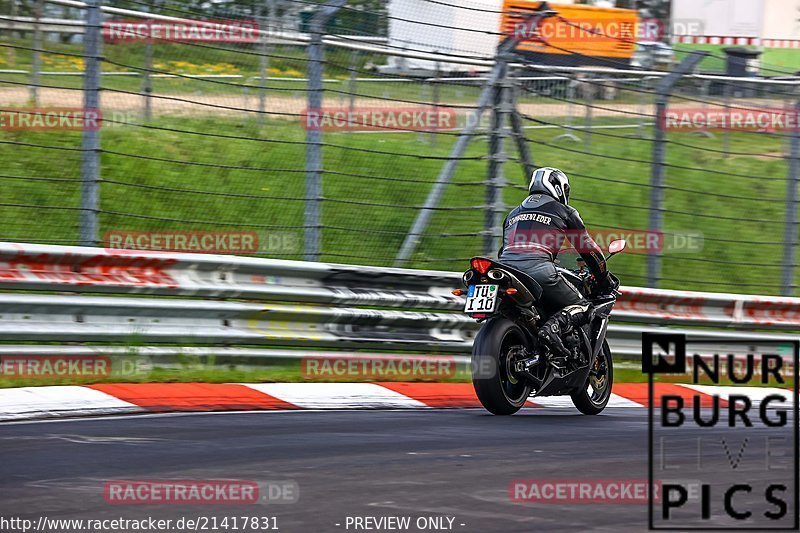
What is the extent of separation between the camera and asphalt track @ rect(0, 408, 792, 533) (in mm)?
4953

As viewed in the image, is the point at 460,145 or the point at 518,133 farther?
the point at 518,133

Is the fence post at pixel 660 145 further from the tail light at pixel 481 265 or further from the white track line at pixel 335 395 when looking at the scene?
the tail light at pixel 481 265

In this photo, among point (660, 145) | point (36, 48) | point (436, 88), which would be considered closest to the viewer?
point (36, 48)

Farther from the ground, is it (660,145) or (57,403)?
(660,145)

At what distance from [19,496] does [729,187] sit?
13.8 metres

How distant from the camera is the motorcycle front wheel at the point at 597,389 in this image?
8.88 m

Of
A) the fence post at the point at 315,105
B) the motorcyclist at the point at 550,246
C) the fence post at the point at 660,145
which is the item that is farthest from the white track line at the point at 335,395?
the fence post at the point at 660,145

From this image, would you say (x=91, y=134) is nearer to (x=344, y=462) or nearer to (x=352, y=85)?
(x=352, y=85)

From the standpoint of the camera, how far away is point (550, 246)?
8.58m

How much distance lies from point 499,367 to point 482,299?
444mm

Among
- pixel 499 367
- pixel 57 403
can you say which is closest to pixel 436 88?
pixel 499 367

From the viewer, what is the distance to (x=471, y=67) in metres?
10.8

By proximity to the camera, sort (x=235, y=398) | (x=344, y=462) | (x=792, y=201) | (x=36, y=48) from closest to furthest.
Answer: (x=344, y=462) → (x=235, y=398) → (x=36, y=48) → (x=792, y=201)

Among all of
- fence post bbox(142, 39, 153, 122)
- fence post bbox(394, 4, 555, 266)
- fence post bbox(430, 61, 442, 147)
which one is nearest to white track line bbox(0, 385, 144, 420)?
fence post bbox(142, 39, 153, 122)
